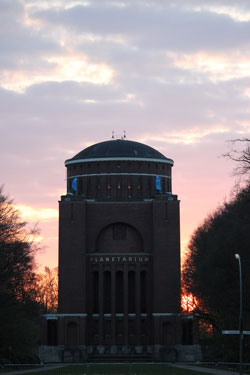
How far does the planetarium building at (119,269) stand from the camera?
94562mm

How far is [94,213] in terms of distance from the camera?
99438 millimetres

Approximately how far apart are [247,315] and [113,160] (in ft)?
111

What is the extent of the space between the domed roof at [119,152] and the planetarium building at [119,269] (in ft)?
0.56

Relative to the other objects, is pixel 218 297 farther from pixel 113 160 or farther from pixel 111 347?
pixel 113 160

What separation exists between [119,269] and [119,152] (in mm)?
13669

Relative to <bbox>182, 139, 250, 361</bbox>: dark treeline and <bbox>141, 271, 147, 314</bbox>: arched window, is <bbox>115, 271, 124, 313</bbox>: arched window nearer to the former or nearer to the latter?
<bbox>141, 271, 147, 314</bbox>: arched window

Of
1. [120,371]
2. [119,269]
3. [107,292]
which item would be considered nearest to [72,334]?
[107,292]

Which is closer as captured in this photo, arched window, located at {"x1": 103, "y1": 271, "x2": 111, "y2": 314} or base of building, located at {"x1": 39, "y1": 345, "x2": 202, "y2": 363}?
base of building, located at {"x1": 39, "y1": 345, "x2": 202, "y2": 363}

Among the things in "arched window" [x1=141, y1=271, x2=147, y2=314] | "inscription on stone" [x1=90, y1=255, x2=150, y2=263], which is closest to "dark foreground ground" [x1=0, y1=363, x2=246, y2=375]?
"inscription on stone" [x1=90, y1=255, x2=150, y2=263]

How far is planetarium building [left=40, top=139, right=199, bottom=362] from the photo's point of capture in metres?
94.6

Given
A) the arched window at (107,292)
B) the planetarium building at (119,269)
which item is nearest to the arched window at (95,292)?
the planetarium building at (119,269)

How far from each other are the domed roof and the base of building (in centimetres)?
2127

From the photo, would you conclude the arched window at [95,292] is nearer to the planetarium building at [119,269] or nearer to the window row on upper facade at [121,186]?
the planetarium building at [119,269]

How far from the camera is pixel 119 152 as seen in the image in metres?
102
